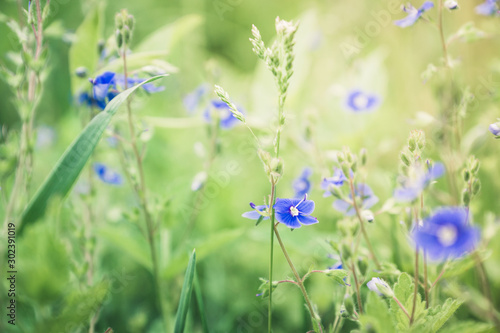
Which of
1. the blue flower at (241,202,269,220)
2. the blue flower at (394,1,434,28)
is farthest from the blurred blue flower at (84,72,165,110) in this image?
the blue flower at (394,1,434,28)

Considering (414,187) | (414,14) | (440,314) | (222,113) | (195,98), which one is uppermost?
(414,14)

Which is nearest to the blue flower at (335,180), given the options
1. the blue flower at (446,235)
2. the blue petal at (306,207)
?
the blue petal at (306,207)

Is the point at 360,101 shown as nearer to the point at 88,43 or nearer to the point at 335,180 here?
the point at 335,180

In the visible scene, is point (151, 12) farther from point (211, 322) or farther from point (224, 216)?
point (211, 322)

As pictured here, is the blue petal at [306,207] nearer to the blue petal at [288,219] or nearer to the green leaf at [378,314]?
the blue petal at [288,219]

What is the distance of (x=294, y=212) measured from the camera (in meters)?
1.13

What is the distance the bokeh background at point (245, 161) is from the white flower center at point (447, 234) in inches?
20.1

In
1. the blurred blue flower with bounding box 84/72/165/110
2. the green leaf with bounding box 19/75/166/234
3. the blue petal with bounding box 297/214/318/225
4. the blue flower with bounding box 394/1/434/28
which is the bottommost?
the blue petal with bounding box 297/214/318/225

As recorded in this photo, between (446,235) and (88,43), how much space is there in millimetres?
1397

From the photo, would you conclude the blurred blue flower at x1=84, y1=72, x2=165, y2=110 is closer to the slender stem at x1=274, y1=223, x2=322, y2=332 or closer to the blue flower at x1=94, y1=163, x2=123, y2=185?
the blue flower at x1=94, y1=163, x2=123, y2=185

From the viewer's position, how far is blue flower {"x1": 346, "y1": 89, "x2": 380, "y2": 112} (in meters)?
1.96

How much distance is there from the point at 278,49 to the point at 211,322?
1243 millimetres

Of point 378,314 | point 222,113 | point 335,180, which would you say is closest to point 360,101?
point 222,113

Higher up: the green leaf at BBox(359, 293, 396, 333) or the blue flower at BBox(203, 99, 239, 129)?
the blue flower at BBox(203, 99, 239, 129)
